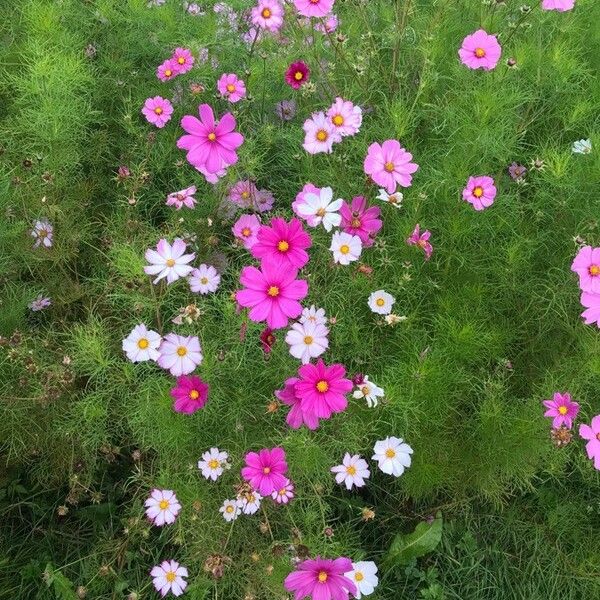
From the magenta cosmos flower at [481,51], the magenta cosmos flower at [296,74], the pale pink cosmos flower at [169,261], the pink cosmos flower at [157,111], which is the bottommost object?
the pale pink cosmos flower at [169,261]

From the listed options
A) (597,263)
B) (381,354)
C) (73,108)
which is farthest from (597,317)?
(73,108)

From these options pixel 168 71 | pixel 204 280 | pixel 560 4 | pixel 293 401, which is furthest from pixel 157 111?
pixel 560 4

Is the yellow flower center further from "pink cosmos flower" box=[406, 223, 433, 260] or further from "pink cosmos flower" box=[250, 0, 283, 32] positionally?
"pink cosmos flower" box=[250, 0, 283, 32]

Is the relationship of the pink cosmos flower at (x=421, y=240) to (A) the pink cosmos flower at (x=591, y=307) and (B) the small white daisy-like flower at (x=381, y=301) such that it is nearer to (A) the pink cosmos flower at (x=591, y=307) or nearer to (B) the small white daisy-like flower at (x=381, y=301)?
(B) the small white daisy-like flower at (x=381, y=301)

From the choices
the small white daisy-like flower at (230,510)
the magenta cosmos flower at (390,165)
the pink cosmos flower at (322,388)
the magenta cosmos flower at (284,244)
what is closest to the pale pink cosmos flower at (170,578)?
the small white daisy-like flower at (230,510)

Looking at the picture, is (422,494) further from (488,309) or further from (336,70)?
(336,70)

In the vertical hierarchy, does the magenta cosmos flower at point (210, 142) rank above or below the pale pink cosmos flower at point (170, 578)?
above

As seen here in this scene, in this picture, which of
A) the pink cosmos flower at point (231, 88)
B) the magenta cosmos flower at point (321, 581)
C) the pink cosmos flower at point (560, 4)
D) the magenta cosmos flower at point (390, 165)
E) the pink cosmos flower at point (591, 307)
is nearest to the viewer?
the magenta cosmos flower at point (321, 581)

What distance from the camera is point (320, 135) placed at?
1.55 m

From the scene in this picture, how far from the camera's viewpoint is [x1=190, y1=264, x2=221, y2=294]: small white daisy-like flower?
1666 mm

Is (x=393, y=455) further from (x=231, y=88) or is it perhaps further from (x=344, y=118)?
(x=231, y=88)

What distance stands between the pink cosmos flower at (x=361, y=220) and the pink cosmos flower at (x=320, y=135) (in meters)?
0.15

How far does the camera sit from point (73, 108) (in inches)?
71.4

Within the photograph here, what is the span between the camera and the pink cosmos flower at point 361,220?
1.52m
